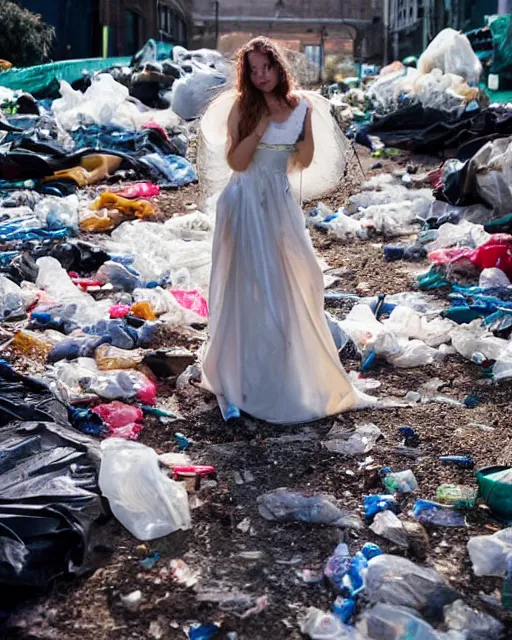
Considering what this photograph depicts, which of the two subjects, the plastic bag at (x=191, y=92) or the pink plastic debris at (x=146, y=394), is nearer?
the pink plastic debris at (x=146, y=394)

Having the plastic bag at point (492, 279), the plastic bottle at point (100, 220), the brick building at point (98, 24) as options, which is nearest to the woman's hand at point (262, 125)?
the plastic bag at point (492, 279)

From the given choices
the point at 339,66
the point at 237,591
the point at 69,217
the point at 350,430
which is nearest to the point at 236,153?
the point at 350,430

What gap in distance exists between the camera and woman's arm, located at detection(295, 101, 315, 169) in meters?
3.85

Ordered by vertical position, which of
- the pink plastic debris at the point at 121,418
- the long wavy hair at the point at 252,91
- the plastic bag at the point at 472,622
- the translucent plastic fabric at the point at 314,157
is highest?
the long wavy hair at the point at 252,91

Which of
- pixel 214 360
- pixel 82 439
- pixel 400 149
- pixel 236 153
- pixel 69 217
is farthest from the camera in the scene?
pixel 400 149

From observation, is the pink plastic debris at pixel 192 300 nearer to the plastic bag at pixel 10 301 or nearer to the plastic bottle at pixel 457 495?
the plastic bag at pixel 10 301

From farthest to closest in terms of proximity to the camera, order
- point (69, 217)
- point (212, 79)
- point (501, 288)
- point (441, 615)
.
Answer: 1. point (212, 79)
2. point (69, 217)
3. point (501, 288)
4. point (441, 615)

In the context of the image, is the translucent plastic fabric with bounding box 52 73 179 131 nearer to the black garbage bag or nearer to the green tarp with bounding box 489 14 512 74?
the green tarp with bounding box 489 14 512 74

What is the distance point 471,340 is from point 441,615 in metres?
2.57

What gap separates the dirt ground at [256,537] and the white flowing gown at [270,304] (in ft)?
0.49

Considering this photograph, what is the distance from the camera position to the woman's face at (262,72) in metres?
3.67

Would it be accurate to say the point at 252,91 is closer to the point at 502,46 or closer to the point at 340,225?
the point at 340,225

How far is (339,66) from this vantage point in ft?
96.8

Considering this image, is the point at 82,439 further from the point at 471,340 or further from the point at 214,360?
the point at 471,340
